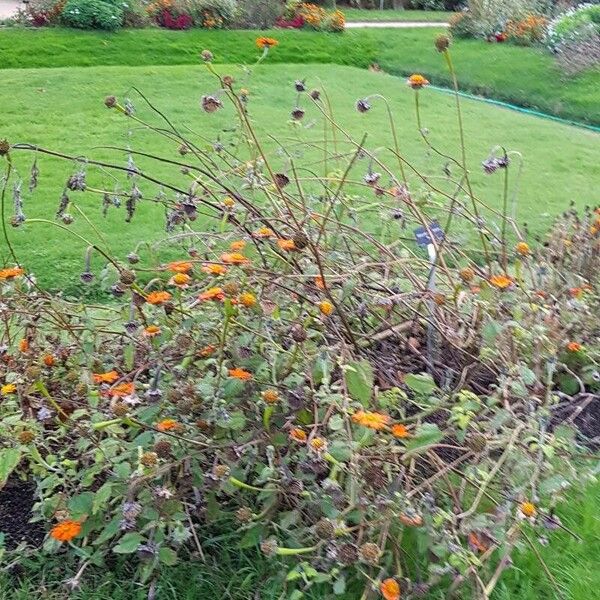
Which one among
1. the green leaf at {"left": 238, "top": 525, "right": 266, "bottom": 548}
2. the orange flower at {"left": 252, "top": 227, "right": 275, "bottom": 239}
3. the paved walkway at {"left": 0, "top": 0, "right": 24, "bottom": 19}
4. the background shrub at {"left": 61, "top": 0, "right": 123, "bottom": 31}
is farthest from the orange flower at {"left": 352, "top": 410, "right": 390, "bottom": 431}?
the paved walkway at {"left": 0, "top": 0, "right": 24, "bottom": 19}

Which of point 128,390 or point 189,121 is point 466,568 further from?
point 189,121

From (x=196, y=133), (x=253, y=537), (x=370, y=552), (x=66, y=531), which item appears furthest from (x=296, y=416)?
(x=196, y=133)

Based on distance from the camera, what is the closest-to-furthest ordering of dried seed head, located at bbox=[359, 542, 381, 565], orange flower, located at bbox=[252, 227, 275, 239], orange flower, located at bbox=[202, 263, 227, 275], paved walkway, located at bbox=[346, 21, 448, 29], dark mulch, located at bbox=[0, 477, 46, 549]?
1. dried seed head, located at bbox=[359, 542, 381, 565]
2. orange flower, located at bbox=[202, 263, 227, 275]
3. dark mulch, located at bbox=[0, 477, 46, 549]
4. orange flower, located at bbox=[252, 227, 275, 239]
5. paved walkway, located at bbox=[346, 21, 448, 29]

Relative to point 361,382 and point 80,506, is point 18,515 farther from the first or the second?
point 361,382

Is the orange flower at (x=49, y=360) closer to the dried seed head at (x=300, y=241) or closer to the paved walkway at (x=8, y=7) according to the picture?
the dried seed head at (x=300, y=241)

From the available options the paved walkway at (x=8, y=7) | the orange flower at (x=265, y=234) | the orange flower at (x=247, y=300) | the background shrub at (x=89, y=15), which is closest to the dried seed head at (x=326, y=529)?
the orange flower at (x=247, y=300)

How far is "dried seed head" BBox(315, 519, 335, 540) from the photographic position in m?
2.00

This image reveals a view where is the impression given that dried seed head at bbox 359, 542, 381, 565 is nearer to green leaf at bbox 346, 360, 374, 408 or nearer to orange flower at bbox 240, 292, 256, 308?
green leaf at bbox 346, 360, 374, 408

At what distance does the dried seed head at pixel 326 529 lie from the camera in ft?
6.56

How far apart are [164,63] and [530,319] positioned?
990cm

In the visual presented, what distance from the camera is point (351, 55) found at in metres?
13.5

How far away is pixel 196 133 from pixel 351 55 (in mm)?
7310

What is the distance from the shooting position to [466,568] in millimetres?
2154

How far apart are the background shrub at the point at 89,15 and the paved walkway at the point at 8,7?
1.86m
